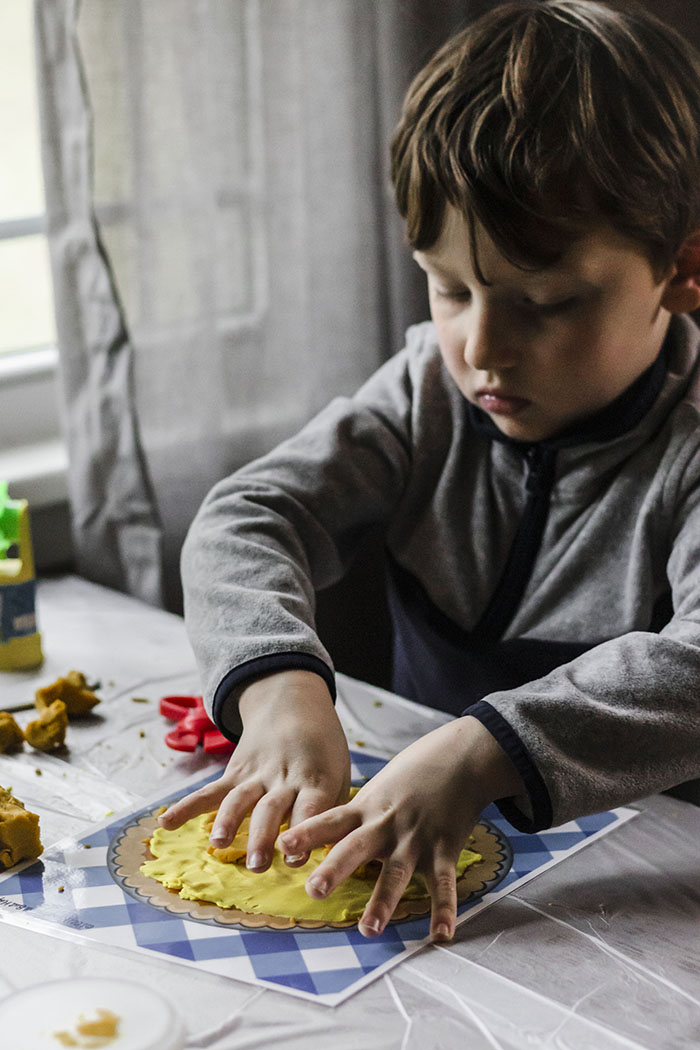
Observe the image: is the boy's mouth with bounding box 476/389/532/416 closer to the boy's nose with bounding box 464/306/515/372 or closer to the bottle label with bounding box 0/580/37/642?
the boy's nose with bounding box 464/306/515/372

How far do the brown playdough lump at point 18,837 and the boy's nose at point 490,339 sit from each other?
398mm

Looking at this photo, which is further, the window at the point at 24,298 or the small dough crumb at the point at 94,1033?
the window at the point at 24,298

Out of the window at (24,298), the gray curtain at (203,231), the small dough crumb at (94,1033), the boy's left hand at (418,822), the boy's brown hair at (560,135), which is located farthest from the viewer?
the window at (24,298)

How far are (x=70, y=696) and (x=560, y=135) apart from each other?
0.52 m

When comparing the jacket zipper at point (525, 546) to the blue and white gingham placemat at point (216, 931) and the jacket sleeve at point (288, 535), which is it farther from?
the blue and white gingham placemat at point (216, 931)

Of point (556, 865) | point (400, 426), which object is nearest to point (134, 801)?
point (556, 865)

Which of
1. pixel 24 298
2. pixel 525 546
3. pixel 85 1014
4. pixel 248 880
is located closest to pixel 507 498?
pixel 525 546

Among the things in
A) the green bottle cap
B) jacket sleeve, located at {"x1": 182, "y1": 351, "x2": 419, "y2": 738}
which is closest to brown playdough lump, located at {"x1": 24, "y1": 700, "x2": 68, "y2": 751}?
jacket sleeve, located at {"x1": 182, "y1": 351, "x2": 419, "y2": 738}

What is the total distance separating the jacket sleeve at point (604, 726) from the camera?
2.12 ft

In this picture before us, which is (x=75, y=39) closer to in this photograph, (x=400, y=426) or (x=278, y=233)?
(x=278, y=233)

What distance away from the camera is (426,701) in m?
0.99

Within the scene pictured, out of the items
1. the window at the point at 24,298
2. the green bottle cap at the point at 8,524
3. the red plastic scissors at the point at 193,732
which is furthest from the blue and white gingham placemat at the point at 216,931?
the window at the point at 24,298

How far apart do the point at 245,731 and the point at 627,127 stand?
0.45 m

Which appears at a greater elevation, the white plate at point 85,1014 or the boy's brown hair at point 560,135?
the boy's brown hair at point 560,135
